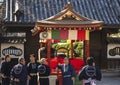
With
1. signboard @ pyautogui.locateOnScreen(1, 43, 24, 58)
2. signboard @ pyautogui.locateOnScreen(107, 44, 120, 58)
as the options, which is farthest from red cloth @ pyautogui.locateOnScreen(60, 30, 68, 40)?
signboard @ pyautogui.locateOnScreen(107, 44, 120, 58)

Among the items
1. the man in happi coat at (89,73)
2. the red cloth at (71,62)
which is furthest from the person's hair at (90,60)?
the red cloth at (71,62)

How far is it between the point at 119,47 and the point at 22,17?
5.72 m

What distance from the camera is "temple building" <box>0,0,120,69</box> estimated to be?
2200 centimetres

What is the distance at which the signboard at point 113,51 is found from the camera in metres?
23.1

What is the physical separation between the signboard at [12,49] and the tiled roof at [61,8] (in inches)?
58.0

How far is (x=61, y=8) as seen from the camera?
77.5 feet

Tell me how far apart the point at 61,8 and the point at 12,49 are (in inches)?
147

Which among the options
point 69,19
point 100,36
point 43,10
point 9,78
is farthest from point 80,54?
point 9,78

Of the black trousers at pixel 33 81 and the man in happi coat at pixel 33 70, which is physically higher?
the man in happi coat at pixel 33 70

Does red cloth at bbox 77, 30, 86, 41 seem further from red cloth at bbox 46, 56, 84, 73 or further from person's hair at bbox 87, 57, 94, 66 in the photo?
person's hair at bbox 87, 57, 94, 66

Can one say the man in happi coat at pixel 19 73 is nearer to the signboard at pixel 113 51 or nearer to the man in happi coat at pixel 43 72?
the man in happi coat at pixel 43 72

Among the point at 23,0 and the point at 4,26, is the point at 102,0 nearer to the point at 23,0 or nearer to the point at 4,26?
the point at 23,0

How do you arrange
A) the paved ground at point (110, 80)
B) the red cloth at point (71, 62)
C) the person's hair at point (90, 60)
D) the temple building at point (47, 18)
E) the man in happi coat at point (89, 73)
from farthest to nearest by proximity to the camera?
1. the temple building at point (47, 18)
2. the paved ground at point (110, 80)
3. the red cloth at point (71, 62)
4. the man in happi coat at point (89, 73)
5. the person's hair at point (90, 60)

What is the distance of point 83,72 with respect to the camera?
41.5ft
